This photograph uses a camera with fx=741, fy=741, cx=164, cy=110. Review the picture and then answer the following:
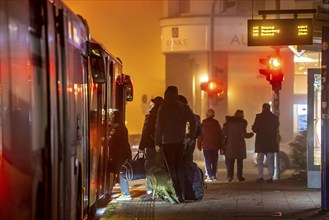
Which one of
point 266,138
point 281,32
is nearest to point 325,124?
point 281,32

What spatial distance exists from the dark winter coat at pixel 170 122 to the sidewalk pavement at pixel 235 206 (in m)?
1.23

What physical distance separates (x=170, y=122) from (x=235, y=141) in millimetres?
5148

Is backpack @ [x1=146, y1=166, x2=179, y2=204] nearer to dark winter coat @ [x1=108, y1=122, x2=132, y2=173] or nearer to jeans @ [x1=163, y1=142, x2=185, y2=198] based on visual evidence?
jeans @ [x1=163, y1=142, x2=185, y2=198]

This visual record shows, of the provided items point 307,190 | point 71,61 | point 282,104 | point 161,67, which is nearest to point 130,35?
point 161,67

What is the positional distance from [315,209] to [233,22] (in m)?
18.2

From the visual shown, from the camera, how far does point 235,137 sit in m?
18.5

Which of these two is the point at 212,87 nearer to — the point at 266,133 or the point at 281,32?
the point at 266,133

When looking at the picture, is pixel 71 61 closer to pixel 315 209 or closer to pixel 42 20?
pixel 42 20

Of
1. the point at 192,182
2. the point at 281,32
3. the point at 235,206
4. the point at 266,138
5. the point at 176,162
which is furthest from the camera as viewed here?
the point at 266,138

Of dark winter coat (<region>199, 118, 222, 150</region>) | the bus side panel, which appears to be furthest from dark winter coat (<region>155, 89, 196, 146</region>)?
the bus side panel

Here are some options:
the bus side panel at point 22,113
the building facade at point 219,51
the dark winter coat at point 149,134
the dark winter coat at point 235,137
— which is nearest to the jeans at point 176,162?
the dark winter coat at point 149,134

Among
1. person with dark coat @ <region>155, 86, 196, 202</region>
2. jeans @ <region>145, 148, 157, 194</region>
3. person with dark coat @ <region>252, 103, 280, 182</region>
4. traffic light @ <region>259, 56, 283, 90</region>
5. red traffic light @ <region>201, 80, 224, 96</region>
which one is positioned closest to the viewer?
person with dark coat @ <region>155, 86, 196, 202</region>

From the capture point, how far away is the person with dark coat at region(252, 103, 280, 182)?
18.1 metres

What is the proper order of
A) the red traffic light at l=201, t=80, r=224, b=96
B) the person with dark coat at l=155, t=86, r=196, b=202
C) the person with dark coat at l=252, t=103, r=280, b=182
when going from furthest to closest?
the red traffic light at l=201, t=80, r=224, b=96 < the person with dark coat at l=252, t=103, r=280, b=182 < the person with dark coat at l=155, t=86, r=196, b=202
